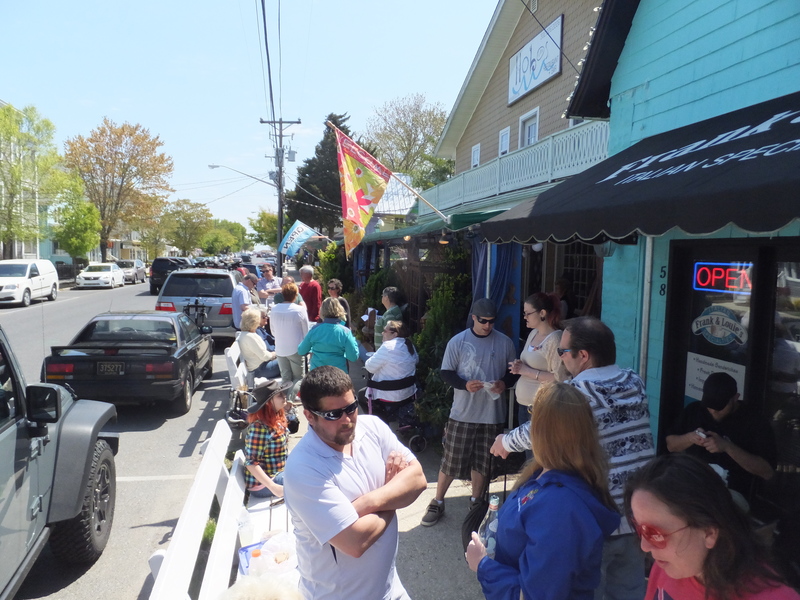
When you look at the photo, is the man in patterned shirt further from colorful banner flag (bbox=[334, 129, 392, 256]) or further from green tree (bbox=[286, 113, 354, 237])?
green tree (bbox=[286, 113, 354, 237])

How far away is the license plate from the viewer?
6.69 m

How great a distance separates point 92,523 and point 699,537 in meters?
3.82

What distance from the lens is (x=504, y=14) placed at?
48.8ft

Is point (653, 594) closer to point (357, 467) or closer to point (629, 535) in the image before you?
point (629, 535)

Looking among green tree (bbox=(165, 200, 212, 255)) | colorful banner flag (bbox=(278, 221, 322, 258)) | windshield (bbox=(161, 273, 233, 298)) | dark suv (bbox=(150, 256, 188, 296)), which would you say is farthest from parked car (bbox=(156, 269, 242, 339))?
green tree (bbox=(165, 200, 212, 255))

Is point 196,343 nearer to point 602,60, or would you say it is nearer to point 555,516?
point 602,60

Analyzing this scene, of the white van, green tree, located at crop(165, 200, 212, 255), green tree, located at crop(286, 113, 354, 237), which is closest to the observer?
the white van

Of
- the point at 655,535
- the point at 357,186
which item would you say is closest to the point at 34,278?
the point at 357,186

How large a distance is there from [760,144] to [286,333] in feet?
17.5

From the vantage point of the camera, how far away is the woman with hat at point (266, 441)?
398cm

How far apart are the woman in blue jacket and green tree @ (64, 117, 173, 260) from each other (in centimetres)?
4757

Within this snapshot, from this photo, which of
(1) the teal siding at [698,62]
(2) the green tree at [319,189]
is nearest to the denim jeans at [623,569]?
(1) the teal siding at [698,62]

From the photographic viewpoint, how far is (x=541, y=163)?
35.2 ft

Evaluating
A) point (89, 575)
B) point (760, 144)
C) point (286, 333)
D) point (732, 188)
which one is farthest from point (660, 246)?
point (89, 575)
